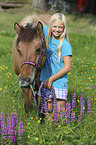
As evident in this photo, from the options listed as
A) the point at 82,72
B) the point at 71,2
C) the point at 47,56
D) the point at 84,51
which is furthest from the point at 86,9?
the point at 47,56

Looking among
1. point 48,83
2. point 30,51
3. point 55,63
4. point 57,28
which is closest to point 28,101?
point 48,83

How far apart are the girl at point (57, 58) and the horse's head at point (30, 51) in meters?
0.19

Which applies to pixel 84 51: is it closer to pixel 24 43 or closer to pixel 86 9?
pixel 24 43

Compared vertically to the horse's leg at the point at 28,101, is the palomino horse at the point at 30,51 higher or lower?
higher

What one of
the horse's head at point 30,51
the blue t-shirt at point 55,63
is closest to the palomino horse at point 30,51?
the horse's head at point 30,51

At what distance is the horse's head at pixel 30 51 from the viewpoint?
313cm

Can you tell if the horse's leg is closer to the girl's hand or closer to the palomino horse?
the girl's hand

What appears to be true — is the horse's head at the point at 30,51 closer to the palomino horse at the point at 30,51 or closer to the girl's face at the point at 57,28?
the palomino horse at the point at 30,51

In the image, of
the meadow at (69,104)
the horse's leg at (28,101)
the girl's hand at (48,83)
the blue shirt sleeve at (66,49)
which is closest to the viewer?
the meadow at (69,104)

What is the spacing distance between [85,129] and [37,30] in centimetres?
167

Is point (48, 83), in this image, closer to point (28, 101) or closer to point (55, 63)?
point (55, 63)

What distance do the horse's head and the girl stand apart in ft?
0.63

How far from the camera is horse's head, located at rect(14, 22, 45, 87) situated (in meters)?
3.13

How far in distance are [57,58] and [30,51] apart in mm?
523
